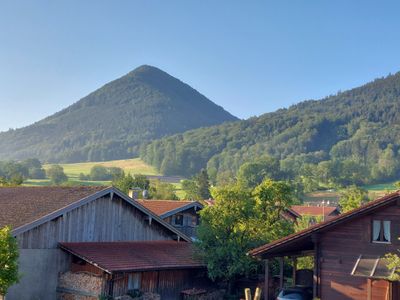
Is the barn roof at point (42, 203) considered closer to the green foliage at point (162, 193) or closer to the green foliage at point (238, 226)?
the green foliage at point (238, 226)

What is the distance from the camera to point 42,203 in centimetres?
3316

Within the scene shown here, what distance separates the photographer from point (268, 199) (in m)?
36.8

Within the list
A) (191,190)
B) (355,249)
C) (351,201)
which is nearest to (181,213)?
(351,201)

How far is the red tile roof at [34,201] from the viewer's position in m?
30.6

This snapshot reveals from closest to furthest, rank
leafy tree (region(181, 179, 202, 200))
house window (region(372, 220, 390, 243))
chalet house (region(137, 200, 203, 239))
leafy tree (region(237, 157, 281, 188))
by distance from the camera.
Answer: house window (region(372, 220, 390, 243)), chalet house (region(137, 200, 203, 239)), leafy tree (region(181, 179, 202, 200)), leafy tree (region(237, 157, 281, 188))

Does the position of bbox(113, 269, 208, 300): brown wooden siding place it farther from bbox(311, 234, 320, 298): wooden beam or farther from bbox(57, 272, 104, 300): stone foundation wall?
bbox(311, 234, 320, 298): wooden beam

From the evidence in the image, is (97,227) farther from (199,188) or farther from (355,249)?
(199,188)

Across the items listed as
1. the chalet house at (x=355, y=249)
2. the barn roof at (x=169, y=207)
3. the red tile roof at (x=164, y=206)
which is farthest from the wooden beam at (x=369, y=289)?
the red tile roof at (x=164, y=206)

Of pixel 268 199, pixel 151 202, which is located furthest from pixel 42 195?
pixel 151 202

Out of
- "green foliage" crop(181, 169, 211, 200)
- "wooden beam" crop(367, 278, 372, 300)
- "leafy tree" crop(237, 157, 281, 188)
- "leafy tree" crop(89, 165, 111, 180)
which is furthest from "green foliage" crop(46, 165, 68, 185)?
"wooden beam" crop(367, 278, 372, 300)

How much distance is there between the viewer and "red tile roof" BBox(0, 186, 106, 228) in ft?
100

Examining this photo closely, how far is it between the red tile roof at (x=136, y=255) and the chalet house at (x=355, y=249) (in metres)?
6.63

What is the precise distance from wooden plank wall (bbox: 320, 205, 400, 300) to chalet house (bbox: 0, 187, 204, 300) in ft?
30.4

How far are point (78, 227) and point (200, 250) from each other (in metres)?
7.83
